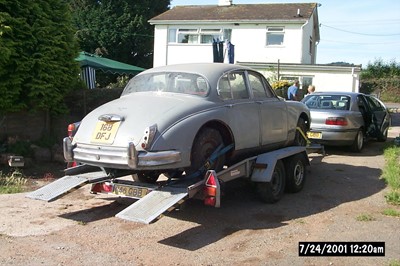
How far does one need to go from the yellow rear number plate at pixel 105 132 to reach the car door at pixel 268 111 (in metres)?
2.39

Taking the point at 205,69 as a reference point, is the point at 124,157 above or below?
below

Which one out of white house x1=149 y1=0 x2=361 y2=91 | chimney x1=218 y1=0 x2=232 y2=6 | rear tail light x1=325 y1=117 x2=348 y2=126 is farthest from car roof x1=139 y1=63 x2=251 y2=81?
chimney x1=218 y1=0 x2=232 y2=6

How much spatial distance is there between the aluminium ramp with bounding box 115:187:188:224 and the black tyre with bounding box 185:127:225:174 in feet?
1.42

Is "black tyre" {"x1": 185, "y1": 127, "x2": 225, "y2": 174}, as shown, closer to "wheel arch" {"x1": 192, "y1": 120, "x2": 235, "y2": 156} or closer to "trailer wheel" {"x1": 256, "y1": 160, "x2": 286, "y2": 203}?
"wheel arch" {"x1": 192, "y1": 120, "x2": 235, "y2": 156}

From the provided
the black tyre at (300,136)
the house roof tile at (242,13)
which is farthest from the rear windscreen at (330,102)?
the house roof tile at (242,13)

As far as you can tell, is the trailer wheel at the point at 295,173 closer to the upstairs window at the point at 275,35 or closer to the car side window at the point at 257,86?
the car side window at the point at 257,86

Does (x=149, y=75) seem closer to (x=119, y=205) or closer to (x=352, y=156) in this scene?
(x=119, y=205)

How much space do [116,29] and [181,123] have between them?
35.0 m

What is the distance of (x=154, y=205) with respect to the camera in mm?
5508

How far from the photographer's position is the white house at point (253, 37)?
2711 cm

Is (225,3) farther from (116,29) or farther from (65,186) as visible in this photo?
(65,186)

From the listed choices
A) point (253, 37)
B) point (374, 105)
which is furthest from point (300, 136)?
point (253, 37)

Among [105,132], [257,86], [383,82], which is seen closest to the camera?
[105,132]

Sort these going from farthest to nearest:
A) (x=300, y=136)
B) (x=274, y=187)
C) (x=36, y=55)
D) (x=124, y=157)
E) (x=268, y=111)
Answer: (x=36, y=55) < (x=300, y=136) < (x=268, y=111) < (x=274, y=187) < (x=124, y=157)
